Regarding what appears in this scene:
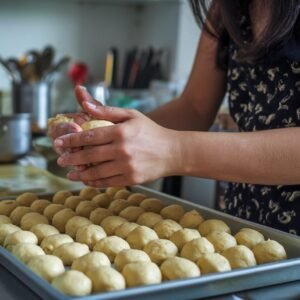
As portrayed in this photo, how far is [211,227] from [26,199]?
344mm

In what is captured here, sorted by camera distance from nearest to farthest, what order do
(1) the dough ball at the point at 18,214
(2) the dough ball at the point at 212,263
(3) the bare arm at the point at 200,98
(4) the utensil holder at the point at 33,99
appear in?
(2) the dough ball at the point at 212,263
(1) the dough ball at the point at 18,214
(3) the bare arm at the point at 200,98
(4) the utensil holder at the point at 33,99

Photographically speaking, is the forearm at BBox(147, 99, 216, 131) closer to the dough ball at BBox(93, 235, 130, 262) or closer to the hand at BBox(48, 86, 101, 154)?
the hand at BBox(48, 86, 101, 154)

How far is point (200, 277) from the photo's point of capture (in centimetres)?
64

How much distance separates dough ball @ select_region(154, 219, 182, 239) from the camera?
85 centimetres

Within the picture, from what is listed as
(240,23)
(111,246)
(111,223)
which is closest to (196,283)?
(111,246)

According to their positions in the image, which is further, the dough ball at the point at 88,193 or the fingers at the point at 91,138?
the dough ball at the point at 88,193

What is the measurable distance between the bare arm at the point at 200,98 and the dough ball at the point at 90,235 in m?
0.42

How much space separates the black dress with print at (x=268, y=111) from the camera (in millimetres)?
992

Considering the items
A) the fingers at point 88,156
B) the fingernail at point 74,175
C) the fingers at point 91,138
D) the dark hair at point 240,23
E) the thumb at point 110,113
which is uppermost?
the dark hair at point 240,23

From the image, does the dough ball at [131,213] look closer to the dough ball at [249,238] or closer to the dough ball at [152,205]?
the dough ball at [152,205]

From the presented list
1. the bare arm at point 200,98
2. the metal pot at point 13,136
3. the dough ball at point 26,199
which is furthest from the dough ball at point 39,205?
the metal pot at point 13,136

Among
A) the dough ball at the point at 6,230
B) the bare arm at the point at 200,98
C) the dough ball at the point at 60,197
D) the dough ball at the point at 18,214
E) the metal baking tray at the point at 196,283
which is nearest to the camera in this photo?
the metal baking tray at the point at 196,283

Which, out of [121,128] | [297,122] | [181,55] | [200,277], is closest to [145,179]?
[121,128]

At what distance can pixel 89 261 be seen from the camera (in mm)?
698
